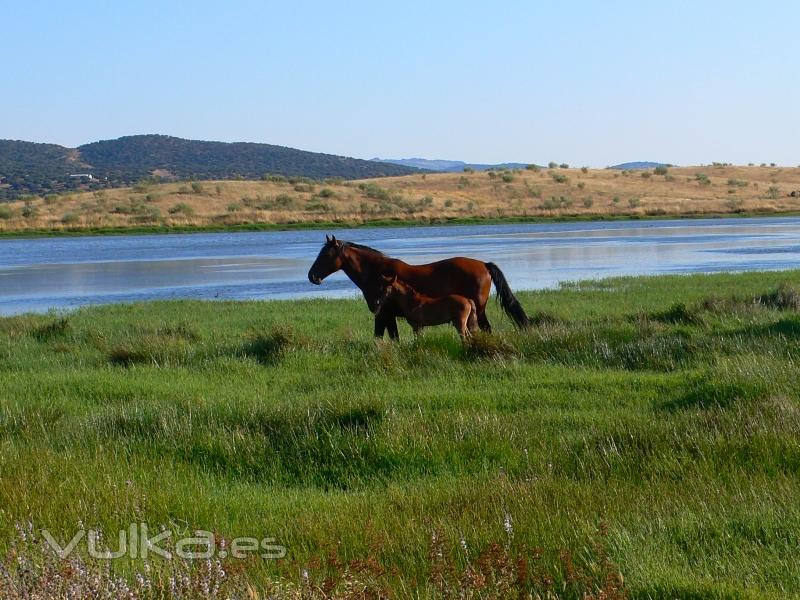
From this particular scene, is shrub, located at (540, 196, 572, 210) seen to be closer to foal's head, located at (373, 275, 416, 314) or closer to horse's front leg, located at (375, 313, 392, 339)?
horse's front leg, located at (375, 313, 392, 339)

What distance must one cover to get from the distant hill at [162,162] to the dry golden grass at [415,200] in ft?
153

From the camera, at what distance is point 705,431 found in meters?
7.80

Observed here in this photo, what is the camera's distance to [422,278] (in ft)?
46.6

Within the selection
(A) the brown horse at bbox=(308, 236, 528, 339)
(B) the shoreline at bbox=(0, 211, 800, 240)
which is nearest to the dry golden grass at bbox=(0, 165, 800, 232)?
(B) the shoreline at bbox=(0, 211, 800, 240)

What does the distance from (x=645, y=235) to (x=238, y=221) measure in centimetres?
2631

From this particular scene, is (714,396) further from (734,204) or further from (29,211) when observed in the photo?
(29,211)

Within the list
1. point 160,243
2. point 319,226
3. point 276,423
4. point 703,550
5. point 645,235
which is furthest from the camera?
point 319,226

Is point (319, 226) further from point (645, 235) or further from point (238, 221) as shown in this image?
point (645, 235)

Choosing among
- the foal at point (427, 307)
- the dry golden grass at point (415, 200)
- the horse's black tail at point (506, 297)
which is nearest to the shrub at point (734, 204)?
the dry golden grass at point (415, 200)

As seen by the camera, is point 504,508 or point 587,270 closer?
point 504,508

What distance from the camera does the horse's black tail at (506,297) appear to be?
14.6m

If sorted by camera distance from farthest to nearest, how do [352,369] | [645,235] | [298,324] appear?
[645,235], [298,324], [352,369]

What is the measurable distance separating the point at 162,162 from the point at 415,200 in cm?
8430

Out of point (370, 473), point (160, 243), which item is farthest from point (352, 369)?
point (160, 243)
